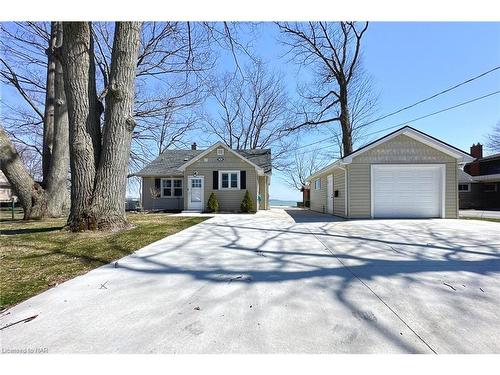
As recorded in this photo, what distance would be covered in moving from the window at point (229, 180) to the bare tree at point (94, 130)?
8.55 m

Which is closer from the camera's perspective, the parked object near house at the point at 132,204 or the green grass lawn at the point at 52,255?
the green grass lawn at the point at 52,255

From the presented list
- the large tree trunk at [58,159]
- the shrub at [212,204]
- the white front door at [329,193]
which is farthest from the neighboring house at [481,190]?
the large tree trunk at [58,159]

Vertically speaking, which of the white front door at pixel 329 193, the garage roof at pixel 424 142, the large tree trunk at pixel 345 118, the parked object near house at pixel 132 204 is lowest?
the parked object near house at pixel 132 204

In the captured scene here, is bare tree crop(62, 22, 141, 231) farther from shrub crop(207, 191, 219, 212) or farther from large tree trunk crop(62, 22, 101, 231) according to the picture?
shrub crop(207, 191, 219, 212)

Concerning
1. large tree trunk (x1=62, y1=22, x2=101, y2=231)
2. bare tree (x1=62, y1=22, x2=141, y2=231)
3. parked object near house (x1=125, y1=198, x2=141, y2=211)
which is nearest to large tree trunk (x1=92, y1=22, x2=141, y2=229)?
bare tree (x1=62, y1=22, x2=141, y2=231)

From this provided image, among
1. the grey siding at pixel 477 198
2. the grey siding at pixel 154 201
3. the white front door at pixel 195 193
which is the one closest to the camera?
the white front door at pixel 195 193

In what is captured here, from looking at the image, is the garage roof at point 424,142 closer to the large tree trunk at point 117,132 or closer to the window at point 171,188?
the large tree trunk at point 117,132

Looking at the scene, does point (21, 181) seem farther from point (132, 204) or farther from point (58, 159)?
point (132, 204)

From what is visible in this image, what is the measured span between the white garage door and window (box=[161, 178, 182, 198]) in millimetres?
12207

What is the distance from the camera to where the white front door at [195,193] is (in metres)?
15.8

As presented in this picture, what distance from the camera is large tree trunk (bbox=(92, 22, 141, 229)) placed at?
7.04 m
